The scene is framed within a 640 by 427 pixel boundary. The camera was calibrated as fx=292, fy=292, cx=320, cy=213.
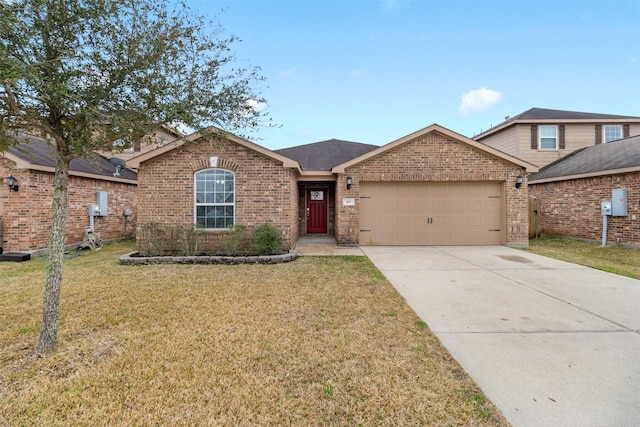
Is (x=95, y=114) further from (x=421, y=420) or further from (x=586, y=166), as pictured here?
(x=586, y=166)

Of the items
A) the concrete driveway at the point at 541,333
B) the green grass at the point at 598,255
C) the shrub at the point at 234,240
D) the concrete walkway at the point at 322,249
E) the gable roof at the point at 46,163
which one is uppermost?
the gable roof at the point at 46,163

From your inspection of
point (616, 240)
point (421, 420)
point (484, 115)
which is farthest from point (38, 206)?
point (484, 115)

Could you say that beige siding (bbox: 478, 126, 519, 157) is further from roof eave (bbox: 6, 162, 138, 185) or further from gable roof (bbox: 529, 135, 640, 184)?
roof eave (bbox: 6, 162, 138, 185)

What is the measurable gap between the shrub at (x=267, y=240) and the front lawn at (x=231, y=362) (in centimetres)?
290

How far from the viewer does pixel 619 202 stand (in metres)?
10.1

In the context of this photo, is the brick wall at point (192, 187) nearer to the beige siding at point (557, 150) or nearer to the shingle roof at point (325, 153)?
the shingle roof at point (325, 153)

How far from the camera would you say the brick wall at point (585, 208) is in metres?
9.87

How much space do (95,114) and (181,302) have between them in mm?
2947

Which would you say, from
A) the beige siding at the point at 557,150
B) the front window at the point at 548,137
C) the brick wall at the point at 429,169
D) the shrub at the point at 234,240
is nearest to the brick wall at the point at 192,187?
the shrub at the point at 234,240

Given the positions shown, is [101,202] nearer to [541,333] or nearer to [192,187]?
[192,187]

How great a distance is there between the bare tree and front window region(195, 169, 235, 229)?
17.9ft

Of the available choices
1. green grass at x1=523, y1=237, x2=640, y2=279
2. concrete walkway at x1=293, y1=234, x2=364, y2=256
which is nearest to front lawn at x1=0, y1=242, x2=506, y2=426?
concrete walkway at x1=293, y1=234, x2=364, y2=256

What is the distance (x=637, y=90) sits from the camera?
14492 mm

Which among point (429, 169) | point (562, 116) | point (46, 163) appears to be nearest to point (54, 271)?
point (46, 163)
